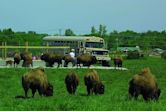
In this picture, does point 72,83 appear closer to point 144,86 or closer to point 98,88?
point 98,88

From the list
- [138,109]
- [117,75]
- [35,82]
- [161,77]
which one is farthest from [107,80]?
[138,109]

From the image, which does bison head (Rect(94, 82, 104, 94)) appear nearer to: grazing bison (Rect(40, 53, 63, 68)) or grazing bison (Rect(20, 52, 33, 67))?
grazing bison (Rect(20, 52, 33, 67))

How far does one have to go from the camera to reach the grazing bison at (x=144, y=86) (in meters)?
17.2

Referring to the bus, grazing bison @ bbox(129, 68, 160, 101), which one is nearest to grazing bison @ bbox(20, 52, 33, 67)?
the bus

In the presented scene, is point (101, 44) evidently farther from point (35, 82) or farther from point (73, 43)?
point (35, 82)

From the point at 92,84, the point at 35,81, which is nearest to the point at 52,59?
the point at 92,84

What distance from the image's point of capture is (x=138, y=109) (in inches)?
529

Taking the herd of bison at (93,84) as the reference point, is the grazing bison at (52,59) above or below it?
below

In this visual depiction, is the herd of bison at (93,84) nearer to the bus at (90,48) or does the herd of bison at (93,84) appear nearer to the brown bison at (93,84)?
the brown bison at (93,84)

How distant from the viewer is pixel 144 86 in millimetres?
17297

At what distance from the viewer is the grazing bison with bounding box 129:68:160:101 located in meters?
17.2

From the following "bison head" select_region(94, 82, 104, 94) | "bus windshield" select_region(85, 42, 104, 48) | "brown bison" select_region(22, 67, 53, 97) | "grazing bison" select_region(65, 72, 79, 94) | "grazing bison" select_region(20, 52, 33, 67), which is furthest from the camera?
"bus windshield" select_region(85, 42, 104, 48)

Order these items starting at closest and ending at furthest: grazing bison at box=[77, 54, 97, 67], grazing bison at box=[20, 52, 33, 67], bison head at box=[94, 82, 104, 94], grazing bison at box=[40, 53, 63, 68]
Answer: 1. bison head at box=[94, 82, 104, 94]
2. grazing bison at box=[20, 52, 33, 67]
3. grazing bison at box=[40, 53, 63, 68]
4. grazing bison at box=[77, 54, 97, 67]

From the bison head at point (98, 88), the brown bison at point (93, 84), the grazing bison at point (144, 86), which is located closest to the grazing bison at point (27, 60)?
the brown bison at point (93, 84)
